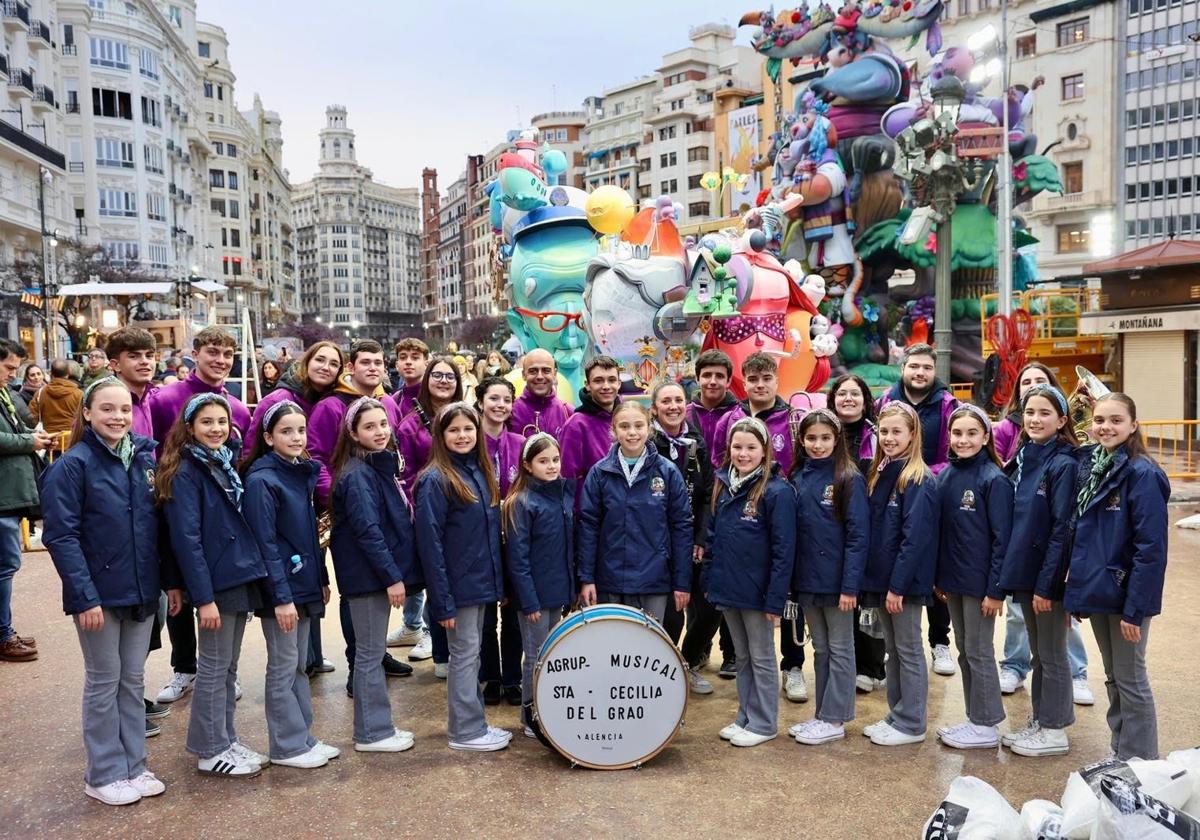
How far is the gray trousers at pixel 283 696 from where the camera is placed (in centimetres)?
470

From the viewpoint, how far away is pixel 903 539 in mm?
4879

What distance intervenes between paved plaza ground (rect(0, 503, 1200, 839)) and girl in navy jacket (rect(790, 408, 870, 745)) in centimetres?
21

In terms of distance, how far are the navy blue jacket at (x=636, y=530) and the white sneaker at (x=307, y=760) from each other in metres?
1.55

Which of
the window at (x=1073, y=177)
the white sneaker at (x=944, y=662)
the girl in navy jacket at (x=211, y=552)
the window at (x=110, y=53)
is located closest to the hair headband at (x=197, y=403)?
the girl in navy jacket at (x=211, y=552)

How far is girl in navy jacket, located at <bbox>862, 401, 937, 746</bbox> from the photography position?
4.84 meters

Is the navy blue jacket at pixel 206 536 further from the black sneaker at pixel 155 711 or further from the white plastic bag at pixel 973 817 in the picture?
the white plastic bag at pixel 973 817

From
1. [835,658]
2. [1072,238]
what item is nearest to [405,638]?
[835,658]

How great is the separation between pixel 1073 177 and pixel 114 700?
164 feet

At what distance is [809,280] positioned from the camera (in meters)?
16.5

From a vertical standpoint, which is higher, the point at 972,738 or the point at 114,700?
the point at 114,700

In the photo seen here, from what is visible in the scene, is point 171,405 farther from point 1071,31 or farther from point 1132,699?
point 1071,31

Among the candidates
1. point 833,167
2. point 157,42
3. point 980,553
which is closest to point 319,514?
point 980,553

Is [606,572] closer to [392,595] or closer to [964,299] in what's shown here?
[392,595]

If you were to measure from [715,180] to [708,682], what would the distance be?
18252 millimetres
